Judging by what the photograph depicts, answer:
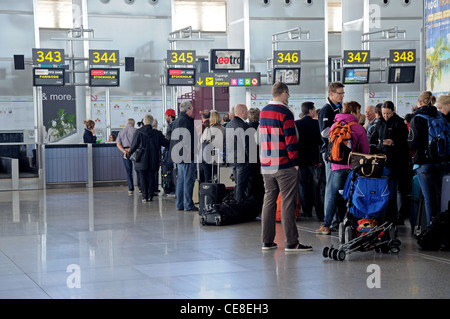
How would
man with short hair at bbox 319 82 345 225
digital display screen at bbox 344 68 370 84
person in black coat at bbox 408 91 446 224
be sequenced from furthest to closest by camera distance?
digital display screen at bbox 344 68 370 84 → man with short hair at bbox 319 82 345 225 → person in black coat at bbox 408 91 446 224

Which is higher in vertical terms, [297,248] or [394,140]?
[394,140]

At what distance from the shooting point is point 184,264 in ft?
24.3

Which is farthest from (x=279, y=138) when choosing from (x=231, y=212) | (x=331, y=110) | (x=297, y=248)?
(x=231, y=212)

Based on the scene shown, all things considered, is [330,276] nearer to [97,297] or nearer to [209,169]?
[97,297]

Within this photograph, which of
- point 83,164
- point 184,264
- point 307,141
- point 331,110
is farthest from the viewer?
point 83,164

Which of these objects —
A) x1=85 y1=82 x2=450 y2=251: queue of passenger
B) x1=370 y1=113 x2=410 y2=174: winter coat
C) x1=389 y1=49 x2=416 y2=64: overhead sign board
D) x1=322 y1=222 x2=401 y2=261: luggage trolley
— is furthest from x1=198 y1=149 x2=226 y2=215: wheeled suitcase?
x1=389 y1=49 x2=416 y2=64: overhead sign board

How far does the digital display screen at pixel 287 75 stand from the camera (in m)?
22.2

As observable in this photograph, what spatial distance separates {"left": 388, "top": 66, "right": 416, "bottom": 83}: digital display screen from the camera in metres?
22.2

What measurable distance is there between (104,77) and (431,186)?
13345 mm

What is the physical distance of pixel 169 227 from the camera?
1034 cm

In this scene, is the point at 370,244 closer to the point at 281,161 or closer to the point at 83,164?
the point at 281,161

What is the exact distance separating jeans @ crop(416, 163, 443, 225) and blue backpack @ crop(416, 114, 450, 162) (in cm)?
15

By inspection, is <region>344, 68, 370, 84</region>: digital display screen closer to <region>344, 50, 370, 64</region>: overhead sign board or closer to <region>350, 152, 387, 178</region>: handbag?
<region>344, 50, 370, 64</region>: overhead sign board
